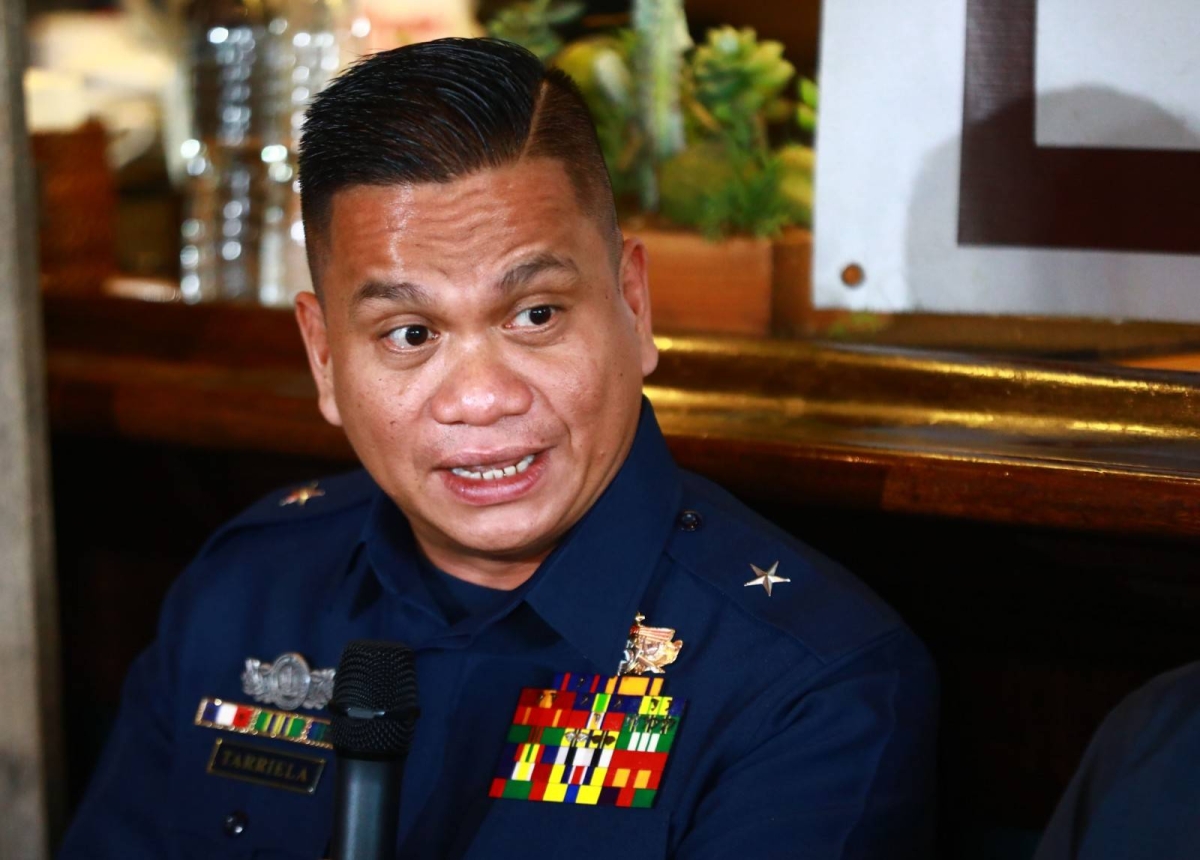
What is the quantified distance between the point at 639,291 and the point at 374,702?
66 cm

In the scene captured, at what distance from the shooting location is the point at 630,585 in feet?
4.99

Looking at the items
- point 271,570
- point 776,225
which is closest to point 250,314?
point 271,570

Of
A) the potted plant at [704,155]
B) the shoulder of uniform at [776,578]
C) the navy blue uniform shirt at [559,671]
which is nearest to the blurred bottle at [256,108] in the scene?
the potted plant at [704,155]

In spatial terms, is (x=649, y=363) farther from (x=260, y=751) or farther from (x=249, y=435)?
(x=249, y=435)

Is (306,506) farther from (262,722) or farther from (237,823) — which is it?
(237,823)

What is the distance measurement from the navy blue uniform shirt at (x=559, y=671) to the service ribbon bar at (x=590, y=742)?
0.01 meters

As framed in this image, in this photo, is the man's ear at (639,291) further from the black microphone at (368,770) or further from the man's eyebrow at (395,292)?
the black microphone at (368,770)

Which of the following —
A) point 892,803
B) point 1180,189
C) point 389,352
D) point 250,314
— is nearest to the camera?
point 892,803

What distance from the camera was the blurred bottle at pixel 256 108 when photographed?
103 inches

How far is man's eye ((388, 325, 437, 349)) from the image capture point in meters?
1.46

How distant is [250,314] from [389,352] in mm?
933

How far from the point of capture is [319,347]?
165 centimetres

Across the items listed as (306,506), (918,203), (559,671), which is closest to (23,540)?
(306,506)

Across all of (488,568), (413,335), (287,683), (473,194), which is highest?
(473,194)
